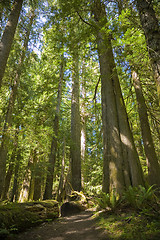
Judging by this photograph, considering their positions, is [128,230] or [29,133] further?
[29,133]

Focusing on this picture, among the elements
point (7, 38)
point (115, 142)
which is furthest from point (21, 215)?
point (7, 38)

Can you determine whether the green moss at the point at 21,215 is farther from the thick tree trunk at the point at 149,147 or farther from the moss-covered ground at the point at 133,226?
the thick tree trunk at the point at 149,147

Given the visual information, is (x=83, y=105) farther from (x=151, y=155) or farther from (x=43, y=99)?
(x=151, y=155)

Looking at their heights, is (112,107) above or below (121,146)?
above

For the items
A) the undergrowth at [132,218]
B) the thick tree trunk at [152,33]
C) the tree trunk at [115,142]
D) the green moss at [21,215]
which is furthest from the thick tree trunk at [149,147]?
the thick tree trunk at [152,33]

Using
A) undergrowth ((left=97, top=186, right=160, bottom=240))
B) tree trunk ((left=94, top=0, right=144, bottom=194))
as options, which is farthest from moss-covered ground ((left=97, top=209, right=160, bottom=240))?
tree trunk ((left=94, top=0, right=144, bottom=194))

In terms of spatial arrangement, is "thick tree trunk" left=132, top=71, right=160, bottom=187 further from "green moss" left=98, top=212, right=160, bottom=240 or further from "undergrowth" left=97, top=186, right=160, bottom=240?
"green moss" left=98, top=212, right=160, bottom=240

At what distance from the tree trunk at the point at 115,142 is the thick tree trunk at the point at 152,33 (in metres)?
1.82

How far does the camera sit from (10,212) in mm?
3910

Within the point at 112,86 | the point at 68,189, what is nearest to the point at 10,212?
the point at 112,86

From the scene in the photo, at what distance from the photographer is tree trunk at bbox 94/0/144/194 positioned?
5014 millimetres

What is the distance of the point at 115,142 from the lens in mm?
5496

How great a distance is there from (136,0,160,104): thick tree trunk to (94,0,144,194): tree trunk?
182 centimetres

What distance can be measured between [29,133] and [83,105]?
10669 mm
